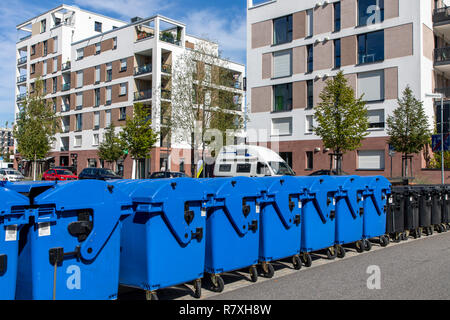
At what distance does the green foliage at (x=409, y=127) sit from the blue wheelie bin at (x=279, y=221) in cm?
2278

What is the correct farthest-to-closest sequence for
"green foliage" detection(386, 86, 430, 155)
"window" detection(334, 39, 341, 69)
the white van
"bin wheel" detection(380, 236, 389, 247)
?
1. "window" detection(334, 39, 341, 69)
2. "green foliage" detection(386, 86, 430, 155)
3. the white van
4. "bin wheel" detection(380, 236, 389, 247)

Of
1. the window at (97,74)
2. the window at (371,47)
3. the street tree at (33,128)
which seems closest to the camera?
the window at (371,47)

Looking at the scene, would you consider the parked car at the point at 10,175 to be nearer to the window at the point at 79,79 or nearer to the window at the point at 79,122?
the window at the point at 79,122

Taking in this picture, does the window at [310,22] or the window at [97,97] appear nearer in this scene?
the window at [310,22]

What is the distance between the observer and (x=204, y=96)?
30.3 metres

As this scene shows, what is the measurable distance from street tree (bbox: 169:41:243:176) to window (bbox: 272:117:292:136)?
24.4 feet

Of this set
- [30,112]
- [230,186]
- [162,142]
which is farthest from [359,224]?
[30,112]

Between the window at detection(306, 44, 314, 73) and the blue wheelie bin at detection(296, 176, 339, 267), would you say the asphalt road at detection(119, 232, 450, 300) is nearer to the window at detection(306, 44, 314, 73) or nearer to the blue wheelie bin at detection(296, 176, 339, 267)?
the blue wheelie bin at detection(296, 176, 339, 267)

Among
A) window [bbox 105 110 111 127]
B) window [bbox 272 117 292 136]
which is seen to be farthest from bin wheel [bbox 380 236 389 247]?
window [bbox 105 110 111 127]

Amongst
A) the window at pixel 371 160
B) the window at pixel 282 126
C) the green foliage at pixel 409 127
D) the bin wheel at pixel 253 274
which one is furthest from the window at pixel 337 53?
the bin wheel at pixel 253 274

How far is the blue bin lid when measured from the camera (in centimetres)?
532

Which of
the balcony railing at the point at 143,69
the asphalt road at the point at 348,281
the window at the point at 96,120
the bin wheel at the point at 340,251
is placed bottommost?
the asphalt road at the point at 348,281

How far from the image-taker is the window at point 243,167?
64.3 feet
